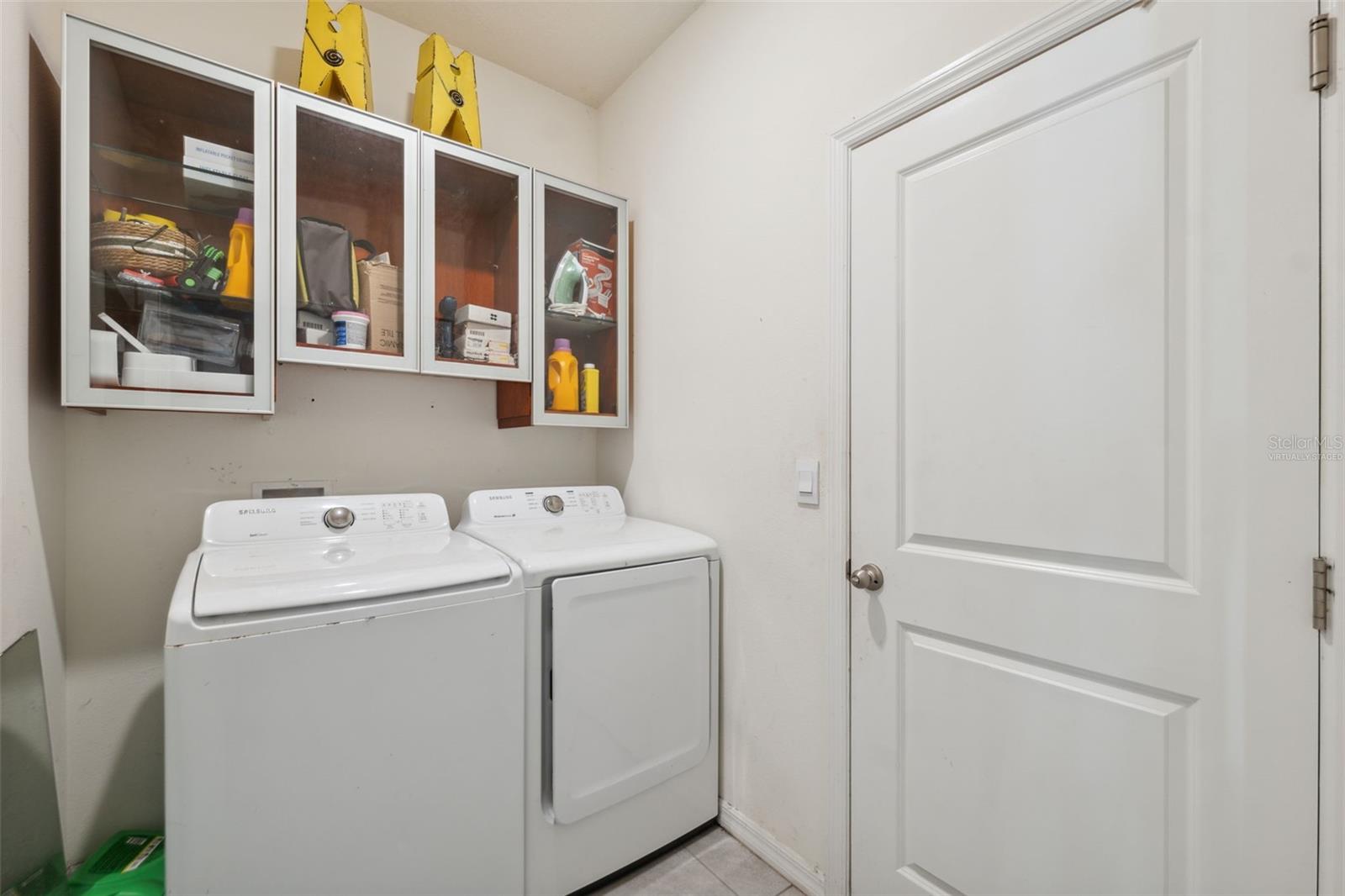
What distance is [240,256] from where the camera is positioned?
1471mm

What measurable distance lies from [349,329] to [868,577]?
1.55 meters

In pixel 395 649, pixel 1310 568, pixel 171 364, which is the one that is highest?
pixel 171 364

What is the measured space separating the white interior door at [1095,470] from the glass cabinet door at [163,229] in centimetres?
156

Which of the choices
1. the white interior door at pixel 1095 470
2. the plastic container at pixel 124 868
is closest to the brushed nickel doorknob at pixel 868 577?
the white interior door at pixel 1095 470

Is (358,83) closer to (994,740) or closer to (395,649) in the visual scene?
(395,649)

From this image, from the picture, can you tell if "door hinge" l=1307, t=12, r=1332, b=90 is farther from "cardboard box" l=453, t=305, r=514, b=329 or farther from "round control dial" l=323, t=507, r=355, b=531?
"round control dial" l=323, t=507, r=355, b=531

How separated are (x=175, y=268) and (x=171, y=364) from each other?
247mm

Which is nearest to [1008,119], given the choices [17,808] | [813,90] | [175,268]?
[813,90]

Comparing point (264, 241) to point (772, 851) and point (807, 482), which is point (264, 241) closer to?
point (807, 482)

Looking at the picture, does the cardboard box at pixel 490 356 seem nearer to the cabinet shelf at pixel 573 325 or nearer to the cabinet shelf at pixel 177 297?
the cabinet shelf at pixel 573 325

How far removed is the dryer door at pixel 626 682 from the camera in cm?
143

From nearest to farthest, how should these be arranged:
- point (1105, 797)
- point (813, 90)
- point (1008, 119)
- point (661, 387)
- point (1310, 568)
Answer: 1. point (1310, 568)
2. point (1105, 797)
3. point (1008, 119)
4. point (813, 90)
5. point (661, 387)

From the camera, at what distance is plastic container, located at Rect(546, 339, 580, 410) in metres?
2.01

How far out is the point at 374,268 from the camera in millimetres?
1665
